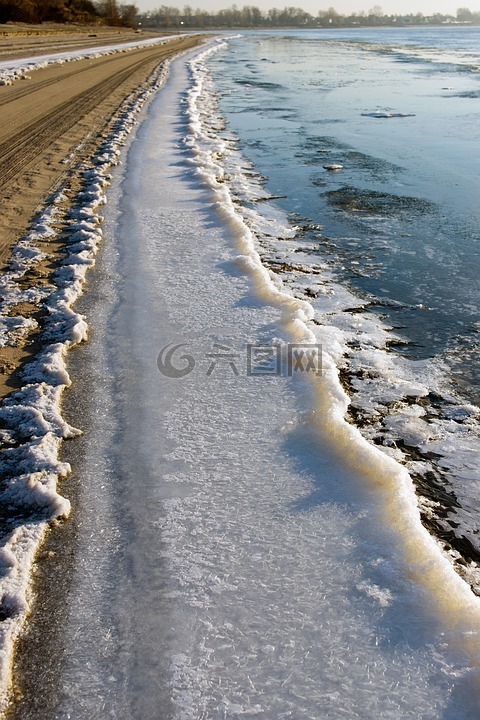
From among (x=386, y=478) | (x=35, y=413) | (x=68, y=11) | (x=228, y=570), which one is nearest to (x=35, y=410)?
(x=35, y=413)

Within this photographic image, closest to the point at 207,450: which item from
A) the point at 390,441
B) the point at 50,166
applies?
the point at 390,441

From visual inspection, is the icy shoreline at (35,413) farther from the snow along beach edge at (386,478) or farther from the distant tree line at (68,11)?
the distant tree line at (68,11)

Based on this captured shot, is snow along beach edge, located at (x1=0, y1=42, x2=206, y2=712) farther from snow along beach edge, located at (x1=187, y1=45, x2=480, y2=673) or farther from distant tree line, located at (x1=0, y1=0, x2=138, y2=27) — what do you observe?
distant tree line, located at (x1=0, y1=0, x2=138, y2=27)

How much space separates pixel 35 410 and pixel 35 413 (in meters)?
0.02

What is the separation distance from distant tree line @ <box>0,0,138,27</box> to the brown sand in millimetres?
31732

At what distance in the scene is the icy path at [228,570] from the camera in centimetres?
179

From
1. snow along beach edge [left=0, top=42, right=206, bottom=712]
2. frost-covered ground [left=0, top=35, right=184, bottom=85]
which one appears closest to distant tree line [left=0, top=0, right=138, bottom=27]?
frost-covered ground [left=0, top=35, right=184, bottom=85]

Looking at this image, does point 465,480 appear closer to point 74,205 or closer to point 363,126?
point 74,205

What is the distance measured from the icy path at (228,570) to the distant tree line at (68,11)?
50.6 meters

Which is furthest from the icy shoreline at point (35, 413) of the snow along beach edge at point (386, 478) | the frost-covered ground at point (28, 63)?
the frost-covered ground at point (28, 63)

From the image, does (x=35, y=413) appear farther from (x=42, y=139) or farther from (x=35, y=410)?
(x=42, y=139)

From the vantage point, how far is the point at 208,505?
8.23ft

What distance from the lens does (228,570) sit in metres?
2.20

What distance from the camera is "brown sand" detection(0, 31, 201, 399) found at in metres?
4.86
